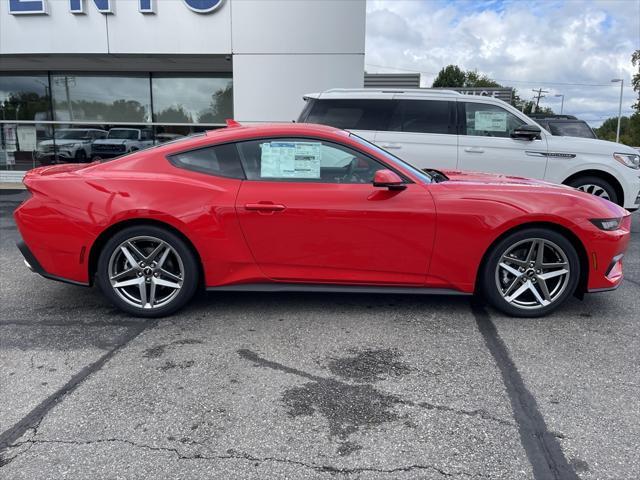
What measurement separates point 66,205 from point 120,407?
5.91ft

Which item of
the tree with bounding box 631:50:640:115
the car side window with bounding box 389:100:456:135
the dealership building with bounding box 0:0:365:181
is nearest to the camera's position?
the car side window with bounding box 389:100:456:135

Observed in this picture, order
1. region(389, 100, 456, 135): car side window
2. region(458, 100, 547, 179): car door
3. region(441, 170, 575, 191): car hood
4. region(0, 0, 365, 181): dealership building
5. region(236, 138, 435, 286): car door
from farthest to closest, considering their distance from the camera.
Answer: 1. region(0, 0, 365, 181): dealership building
2. region(389, 100, 456, 135): car side window
3. region(458, 100, 547, 179): car door
4. region(441, 170, 575, 191): car hood
5. region(236, 138, 435, 286): car door

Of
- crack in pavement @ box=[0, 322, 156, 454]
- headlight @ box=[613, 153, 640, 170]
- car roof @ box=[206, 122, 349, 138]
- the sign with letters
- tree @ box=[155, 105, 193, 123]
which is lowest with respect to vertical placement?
crack in pavement @ box=[0, 322, 156, 454]

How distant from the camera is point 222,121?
13078mm

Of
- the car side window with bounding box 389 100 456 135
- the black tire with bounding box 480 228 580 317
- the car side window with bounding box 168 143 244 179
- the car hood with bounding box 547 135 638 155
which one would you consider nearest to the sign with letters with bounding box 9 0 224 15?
the car side window with bounding box 389 100 456 135

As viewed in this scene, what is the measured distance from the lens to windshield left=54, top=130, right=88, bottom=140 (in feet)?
42.7

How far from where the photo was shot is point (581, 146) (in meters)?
6.97

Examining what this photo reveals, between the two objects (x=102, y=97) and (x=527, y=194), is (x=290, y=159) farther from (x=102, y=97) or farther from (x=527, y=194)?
(x=102, y=97)

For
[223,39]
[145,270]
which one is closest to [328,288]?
[145,270]

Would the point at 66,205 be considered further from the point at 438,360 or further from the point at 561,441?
the point at 561,441

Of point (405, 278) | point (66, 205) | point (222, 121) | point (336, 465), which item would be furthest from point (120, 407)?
point (222, 121)

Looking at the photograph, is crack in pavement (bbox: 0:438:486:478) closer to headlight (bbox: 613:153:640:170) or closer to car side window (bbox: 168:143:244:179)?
Result: car side window (bbox: 168:143:244:179)

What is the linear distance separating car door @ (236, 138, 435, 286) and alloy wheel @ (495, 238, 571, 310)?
0.65 metres

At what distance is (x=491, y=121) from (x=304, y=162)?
13.2ft
